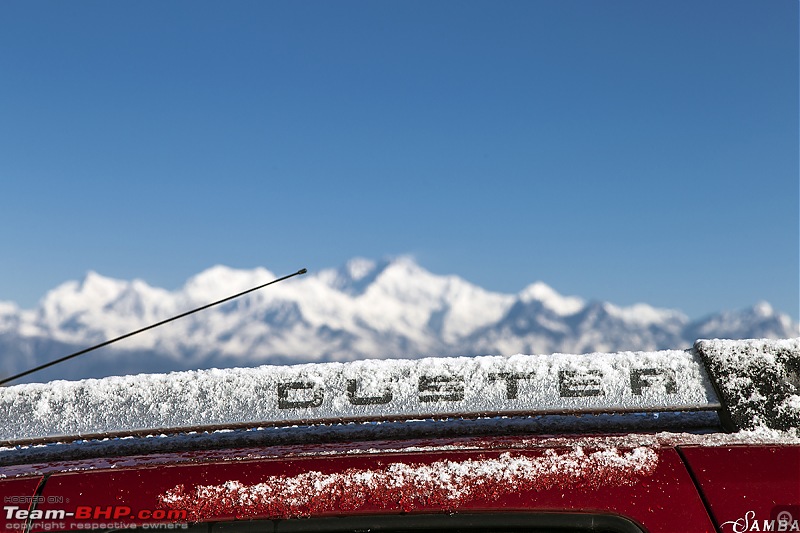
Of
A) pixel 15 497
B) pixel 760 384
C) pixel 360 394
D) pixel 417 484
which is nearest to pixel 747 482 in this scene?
pixel 760 384

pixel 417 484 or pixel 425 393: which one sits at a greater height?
pixel 425 393

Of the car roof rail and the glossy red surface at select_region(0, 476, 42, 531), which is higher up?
the car roof rail

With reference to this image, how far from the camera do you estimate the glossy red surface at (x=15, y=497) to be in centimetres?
166

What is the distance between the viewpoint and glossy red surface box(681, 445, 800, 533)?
1.58m

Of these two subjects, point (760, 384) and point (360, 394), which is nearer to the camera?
point (760, 384)

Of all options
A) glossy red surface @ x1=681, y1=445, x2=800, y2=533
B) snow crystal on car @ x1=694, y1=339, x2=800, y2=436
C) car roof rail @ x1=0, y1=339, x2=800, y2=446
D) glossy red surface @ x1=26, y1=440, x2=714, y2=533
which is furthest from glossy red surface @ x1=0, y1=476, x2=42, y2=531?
snow crystal on car @ x1=694, y1=339, x2=800, y2=436

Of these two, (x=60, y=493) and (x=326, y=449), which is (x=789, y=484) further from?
(x=60, y=493)

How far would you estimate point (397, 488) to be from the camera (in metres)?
1.66

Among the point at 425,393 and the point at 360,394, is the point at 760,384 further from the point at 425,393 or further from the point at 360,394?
the point at 360,394

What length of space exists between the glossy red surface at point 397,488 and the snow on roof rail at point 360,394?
0.58ft

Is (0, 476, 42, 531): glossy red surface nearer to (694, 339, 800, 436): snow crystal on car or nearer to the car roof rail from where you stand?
the car roof rail

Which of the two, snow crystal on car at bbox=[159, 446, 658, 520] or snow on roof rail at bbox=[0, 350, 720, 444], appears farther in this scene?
snow on roof rail at bbox=[0, 350, 720, 444]

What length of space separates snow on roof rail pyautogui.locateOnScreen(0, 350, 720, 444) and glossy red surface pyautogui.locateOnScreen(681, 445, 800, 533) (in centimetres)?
19

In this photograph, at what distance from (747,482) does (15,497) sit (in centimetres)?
157
